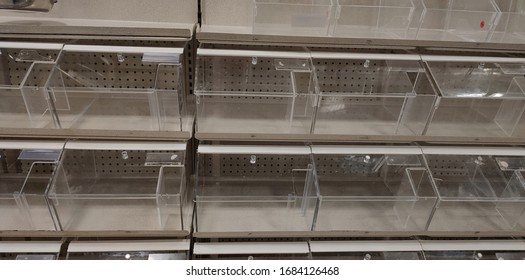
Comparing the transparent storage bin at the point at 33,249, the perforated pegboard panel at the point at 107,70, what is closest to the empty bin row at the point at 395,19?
the perforated pegboard panel at the point at 107,70

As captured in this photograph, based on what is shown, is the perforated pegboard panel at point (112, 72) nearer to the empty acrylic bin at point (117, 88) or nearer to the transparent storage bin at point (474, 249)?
the empty acrylic bin at point (117, 88)

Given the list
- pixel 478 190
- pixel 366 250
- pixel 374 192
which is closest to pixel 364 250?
pixel 366 250

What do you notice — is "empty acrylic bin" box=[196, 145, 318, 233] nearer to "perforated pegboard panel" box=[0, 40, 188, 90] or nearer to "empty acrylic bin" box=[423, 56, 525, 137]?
"perforated pegboard panel" box=[0, 40, 188, 90]

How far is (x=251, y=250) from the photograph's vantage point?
169 cm

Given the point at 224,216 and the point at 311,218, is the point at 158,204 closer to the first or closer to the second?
the point at 224,216

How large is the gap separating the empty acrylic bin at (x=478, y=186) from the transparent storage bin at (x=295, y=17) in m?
0.67

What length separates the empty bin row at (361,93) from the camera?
1572mm

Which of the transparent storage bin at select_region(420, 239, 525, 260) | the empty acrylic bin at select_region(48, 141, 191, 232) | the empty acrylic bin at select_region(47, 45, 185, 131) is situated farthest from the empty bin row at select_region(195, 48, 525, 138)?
the transparent storage bin at select_region(420, 239, 525, 260)

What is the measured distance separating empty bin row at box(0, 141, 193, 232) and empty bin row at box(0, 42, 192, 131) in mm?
87

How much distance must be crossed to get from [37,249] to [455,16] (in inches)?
74.5

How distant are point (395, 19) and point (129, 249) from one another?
1.40 meters

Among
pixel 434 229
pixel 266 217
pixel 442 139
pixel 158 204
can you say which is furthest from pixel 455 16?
pixel 158 204

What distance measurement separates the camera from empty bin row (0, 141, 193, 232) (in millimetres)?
1529

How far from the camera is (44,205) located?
1.57 metres
